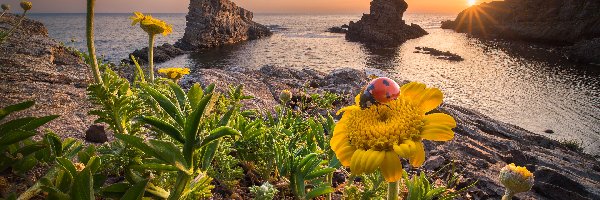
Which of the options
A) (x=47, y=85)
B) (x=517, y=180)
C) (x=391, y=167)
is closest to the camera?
(x=391, y=167)

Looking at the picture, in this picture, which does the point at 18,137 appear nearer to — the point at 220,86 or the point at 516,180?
the point at 516,180

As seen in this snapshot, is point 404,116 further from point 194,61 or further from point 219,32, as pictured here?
point 219,32

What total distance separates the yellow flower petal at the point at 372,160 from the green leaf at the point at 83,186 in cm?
94

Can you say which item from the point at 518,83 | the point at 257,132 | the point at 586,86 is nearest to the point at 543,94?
the point at 518,83

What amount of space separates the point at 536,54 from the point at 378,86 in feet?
198

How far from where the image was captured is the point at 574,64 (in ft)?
144

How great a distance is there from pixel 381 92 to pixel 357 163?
→ 0.89 ft

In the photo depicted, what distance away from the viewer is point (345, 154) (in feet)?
4.58

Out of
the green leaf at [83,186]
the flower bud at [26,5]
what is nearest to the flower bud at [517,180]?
the green leaf at [83,186]

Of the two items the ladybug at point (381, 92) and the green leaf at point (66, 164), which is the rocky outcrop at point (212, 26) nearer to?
the green leaf at point (66, 164)

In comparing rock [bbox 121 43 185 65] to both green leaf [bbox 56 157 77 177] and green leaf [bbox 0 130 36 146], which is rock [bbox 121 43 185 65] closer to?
green leaf [bbox 0 130 36 146]

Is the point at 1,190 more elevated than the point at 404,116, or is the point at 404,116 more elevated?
the point at 404,116

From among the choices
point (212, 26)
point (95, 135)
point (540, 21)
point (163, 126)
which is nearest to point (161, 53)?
point (212, 26)

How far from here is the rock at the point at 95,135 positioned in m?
2.79
